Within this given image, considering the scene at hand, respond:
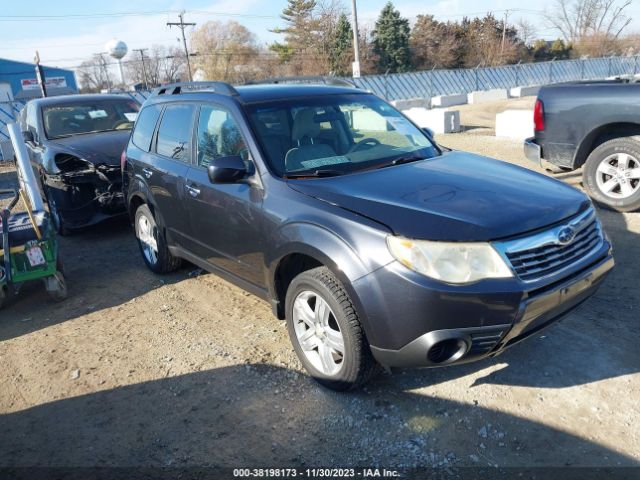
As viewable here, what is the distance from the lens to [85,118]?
317 inches

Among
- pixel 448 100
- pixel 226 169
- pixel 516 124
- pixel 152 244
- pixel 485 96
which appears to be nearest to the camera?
pixel 226 169

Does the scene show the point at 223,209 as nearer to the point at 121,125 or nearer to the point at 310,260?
the point at 310,260

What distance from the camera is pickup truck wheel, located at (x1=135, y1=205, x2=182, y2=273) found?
5215mm

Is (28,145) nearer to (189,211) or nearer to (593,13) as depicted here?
(189,211)

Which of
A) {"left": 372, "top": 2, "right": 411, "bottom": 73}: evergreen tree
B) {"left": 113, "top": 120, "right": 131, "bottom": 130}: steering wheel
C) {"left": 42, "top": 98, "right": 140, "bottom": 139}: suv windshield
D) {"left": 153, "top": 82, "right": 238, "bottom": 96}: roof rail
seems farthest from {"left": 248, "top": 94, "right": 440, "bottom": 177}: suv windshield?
{"left": 372, "top": 2, "right": 411, "bottom": 73}: evergreen tree

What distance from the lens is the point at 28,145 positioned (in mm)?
8031

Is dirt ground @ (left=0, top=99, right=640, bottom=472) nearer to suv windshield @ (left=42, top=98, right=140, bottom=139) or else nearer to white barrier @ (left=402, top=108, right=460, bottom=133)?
suv windshield @ (left=42, top=98, right=140, bottom=139)

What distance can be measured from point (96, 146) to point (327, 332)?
5.39 metres

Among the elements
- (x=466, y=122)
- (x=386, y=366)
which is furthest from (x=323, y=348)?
(x=466, y=122)

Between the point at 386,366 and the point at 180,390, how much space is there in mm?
1457

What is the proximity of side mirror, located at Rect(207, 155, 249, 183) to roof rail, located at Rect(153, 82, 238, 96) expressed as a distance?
75cm

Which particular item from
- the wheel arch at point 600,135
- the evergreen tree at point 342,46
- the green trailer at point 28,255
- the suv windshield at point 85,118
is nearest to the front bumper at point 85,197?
the suv windshield at point 85,118

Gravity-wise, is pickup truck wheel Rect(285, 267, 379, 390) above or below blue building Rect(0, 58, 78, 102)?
below

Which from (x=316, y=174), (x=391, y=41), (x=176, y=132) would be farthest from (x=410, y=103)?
(x=391, y=41)
